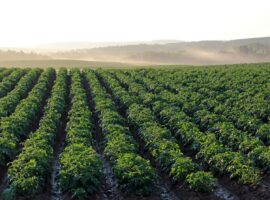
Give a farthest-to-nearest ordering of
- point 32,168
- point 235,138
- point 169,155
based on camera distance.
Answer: point 235,138 < point 169,155 < point 32,168

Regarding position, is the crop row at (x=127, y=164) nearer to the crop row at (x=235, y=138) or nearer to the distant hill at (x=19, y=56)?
the crop row at (x=235, y=138)

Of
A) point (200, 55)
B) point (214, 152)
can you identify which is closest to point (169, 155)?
point (214, 152)

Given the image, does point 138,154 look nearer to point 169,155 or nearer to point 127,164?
point 169,155

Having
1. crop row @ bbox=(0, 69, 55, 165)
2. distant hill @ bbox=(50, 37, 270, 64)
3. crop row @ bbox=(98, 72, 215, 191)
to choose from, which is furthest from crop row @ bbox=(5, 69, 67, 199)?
distant hill @ bbox=(50, 37, 270, 64)

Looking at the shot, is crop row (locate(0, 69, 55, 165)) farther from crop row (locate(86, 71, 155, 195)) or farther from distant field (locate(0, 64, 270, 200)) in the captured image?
crop row (locate(86, 71, 155, 195))

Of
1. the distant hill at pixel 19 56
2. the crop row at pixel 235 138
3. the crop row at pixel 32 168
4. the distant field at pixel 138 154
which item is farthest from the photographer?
the distant hill at pixel 19 56

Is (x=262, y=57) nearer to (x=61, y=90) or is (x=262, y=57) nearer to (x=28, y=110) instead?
(x=61, y=90)

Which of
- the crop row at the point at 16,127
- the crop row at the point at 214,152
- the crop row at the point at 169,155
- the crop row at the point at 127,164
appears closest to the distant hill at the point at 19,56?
the crop row at the point at 16,127

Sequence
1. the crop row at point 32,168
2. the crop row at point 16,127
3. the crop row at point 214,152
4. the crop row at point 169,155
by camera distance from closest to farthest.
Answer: the crop row at point 32,168, the crop row at point 169,155, the crop row at point 214,152, the crop row at point 16,127

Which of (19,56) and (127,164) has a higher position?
(127,164)

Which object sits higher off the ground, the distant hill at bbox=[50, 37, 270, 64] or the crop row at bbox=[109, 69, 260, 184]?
the crop row at bbox=[109, 69, 260, 184]

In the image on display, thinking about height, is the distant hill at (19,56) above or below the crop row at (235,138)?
below

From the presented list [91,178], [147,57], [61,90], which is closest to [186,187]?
Result: [91,178]

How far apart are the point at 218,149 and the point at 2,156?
7.53 m
